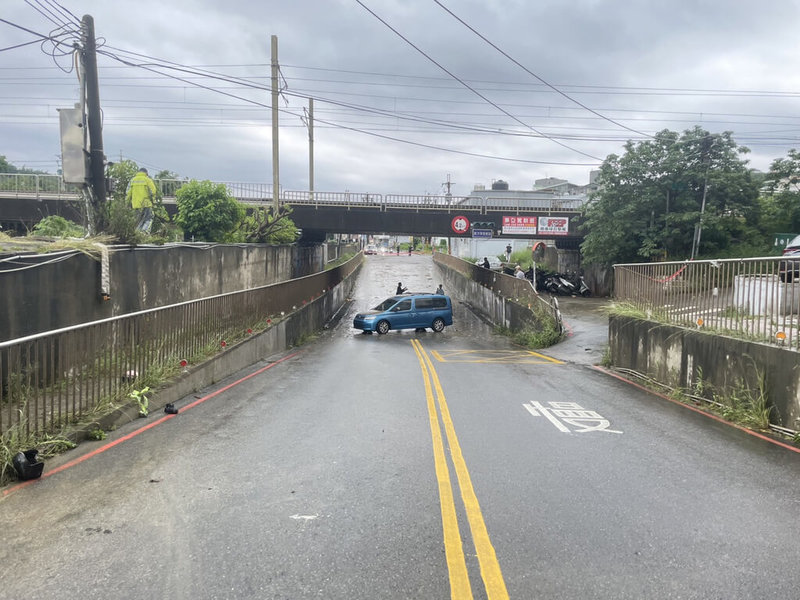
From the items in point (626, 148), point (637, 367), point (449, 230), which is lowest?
point (637, 367)

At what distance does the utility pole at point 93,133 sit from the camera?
42.2 feet

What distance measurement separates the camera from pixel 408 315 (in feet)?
83.0

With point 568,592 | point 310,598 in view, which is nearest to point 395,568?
point 310,598

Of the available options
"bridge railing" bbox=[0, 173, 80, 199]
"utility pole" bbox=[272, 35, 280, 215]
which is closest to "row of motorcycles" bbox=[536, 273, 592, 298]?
"utility pole" bbox=[272, 35, 280, 215]

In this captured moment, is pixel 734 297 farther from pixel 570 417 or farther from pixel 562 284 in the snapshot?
pixel 562 284

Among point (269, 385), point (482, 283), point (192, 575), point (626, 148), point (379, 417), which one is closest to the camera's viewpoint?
point (192, 575)

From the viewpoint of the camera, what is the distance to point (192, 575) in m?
3.62

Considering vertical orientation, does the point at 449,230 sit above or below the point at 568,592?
above

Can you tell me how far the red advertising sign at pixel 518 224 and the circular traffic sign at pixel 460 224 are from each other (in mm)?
2477

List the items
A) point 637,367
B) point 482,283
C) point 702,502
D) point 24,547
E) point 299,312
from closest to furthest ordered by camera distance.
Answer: point 24,547, point 702,502, point 637,367, point 299,312, point 482,283

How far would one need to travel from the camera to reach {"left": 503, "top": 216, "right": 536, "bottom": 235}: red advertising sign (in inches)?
1412

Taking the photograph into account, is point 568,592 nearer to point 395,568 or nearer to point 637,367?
point 395,568

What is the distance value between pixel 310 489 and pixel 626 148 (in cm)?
3089

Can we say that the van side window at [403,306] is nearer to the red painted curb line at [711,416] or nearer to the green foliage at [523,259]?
the red painted curb line at [711,416]
